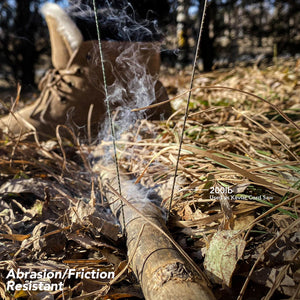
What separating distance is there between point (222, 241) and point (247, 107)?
138 cm

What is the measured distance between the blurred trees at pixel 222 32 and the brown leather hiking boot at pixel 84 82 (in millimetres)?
1935

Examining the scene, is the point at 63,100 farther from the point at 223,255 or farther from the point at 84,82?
the point at 223,255

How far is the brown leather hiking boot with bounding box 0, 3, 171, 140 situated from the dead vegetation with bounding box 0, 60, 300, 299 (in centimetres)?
34

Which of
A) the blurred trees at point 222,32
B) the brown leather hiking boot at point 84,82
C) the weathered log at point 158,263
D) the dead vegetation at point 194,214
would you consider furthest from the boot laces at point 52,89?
the blurred trees at point 222,32

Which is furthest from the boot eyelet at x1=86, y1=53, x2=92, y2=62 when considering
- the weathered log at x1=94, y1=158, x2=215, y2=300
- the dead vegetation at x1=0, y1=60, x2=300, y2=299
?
the weathered log at x1=94, y1=158, x2=215, y2=300

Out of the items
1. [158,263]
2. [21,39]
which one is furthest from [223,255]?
[21,39]

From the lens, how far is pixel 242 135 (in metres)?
1.40

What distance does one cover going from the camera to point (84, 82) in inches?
75.2

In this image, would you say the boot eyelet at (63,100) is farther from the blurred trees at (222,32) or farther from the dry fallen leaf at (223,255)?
the blurred trees at (222,32)

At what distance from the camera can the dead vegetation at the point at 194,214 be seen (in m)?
0.75

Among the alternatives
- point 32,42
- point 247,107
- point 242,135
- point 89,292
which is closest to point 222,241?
point 89,292

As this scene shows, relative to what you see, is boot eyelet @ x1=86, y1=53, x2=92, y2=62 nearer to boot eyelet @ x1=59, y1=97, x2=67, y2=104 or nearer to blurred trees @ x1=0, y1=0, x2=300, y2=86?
boot eyelet @ x1=59, y1=97, x2=67, y2=104

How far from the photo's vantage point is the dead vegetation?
Answer: 75 cm

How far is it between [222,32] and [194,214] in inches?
142
